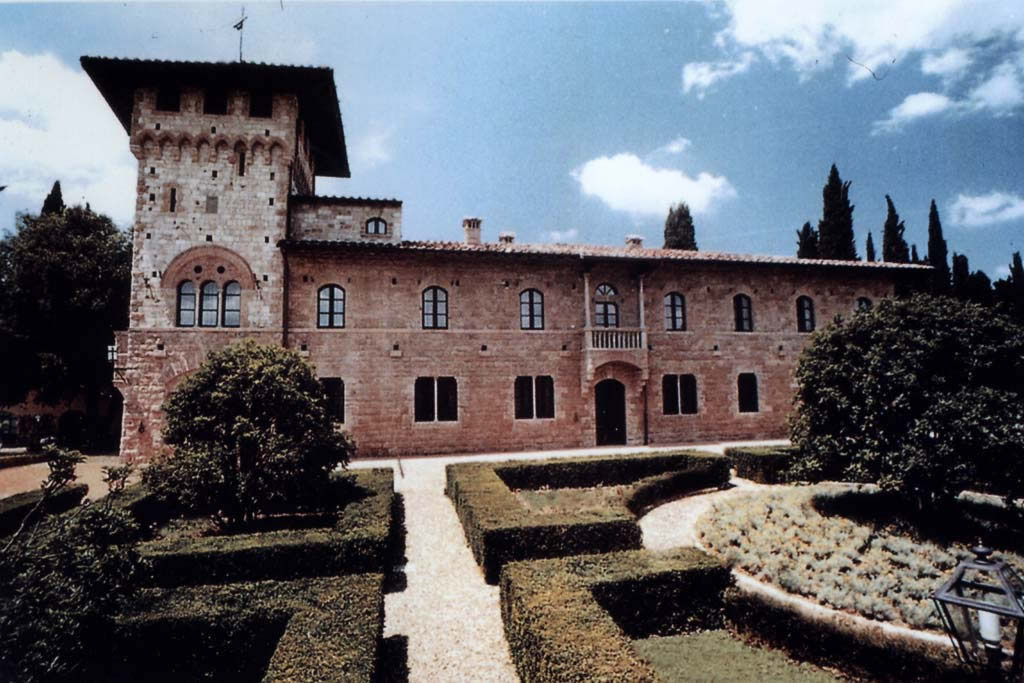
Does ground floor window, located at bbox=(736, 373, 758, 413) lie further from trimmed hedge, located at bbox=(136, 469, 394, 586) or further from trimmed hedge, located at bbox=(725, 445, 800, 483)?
trimmed hedge, located at bbox=(136, 469, 394, 586)

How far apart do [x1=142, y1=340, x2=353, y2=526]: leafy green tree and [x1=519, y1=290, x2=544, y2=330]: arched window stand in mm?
11274

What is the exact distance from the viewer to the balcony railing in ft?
69.1

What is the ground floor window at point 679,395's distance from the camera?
22.4 metres

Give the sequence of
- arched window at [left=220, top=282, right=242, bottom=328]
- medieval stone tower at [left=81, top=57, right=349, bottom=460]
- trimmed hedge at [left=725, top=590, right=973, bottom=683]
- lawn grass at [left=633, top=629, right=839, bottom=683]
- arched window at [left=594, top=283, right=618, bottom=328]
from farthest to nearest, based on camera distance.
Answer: arched window at [left=594, top=283, right=618, bottom=328] → arched window at [left=220, top=282, right=242, bottom=328] → medieval stone tower at [left=81, top=57, right=349, bottom=460] → lawn grass at [left=633, top=629, right=839, bottom=683] → trimmed hedge at [left=725, top=590, right=973, bottom=683]

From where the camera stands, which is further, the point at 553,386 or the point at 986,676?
the point at 553,386

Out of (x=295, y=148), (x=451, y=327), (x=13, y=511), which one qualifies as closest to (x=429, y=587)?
(x=13, y=511)

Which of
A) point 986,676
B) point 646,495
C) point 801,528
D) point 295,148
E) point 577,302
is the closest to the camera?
point 986,676

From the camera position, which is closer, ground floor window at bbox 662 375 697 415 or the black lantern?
the black lantern

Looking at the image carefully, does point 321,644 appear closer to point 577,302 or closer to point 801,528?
point 801,528

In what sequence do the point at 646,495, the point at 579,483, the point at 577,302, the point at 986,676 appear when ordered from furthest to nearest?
the point at 577,302 < the point at 579,483 < the point at 646,495 < the point at 986,676

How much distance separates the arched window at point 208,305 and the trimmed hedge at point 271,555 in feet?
41.5

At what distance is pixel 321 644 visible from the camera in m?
5.24

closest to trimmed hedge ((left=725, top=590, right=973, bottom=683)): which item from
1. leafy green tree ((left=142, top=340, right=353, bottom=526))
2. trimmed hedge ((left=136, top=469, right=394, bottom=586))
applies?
trimmed hedge ((left=136, top=469, right=394, bottom=586))

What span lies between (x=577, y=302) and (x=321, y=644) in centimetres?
1794
